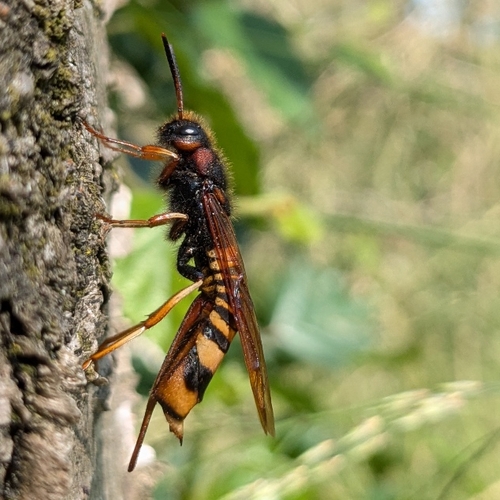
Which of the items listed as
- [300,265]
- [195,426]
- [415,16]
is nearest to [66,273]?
[195,426]

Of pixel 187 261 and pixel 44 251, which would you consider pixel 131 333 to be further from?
pixel 44 251

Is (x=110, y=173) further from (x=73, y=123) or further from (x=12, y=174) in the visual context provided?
(x=12, y=174)

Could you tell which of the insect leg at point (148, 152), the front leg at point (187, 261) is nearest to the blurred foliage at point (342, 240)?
the front leg at point (187, 261)

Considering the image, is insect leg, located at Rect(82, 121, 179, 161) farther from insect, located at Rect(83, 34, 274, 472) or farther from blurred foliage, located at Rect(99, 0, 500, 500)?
blurred foliage, located at Rect(99, 0, 500, 500)

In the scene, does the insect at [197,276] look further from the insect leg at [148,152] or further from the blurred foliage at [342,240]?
the blurred foliage at [342,240]

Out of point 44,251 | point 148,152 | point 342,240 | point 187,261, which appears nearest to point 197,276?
point 187,261

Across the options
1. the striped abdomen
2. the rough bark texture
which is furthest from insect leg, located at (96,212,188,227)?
the rough bark texture

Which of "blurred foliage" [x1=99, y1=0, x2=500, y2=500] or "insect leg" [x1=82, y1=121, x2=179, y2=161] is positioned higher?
"blurred foliage" [x1=99, y1=0, x2=500, y2=500]
